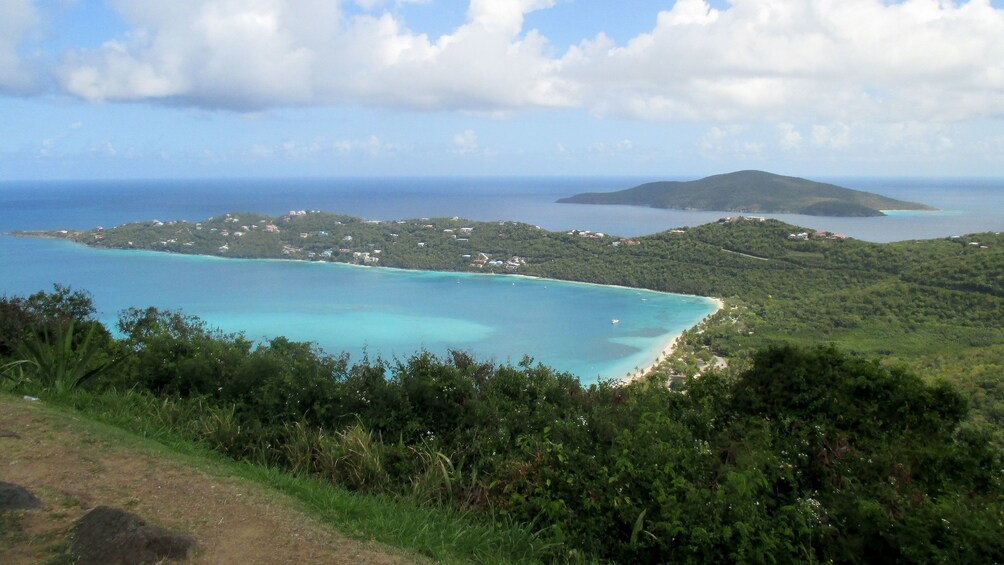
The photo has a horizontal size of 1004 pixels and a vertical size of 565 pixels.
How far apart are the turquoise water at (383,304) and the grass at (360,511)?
21.1 metres

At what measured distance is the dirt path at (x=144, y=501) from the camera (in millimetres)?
2791

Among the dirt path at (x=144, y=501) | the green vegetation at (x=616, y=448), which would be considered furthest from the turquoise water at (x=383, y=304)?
the dirt path at (x=144, y=501)

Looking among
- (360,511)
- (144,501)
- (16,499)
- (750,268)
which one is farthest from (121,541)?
(750,268)

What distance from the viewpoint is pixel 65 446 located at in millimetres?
3787

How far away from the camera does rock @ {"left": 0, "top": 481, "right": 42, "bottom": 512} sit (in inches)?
116

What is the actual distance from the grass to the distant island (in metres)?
89.8

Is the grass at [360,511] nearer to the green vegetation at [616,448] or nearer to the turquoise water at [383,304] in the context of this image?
the green vegetation at [616,448]

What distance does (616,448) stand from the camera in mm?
4285

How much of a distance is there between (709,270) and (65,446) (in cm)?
4407

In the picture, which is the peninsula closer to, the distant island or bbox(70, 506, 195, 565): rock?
bbox(70, 506, 195, 565): rock

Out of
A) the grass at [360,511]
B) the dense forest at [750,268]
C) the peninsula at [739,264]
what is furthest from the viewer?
the peninsula at [739,264]

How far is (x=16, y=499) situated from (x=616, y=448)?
324cm

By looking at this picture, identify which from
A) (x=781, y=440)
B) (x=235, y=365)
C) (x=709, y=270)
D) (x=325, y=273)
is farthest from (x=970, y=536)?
(x=325, y=273)

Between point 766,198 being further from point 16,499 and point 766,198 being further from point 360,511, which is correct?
point 16,499
